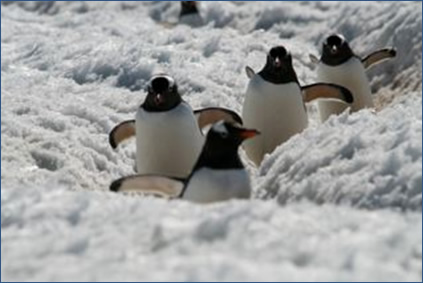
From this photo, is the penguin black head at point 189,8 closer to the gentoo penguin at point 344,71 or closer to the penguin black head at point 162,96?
the gentoo penguin at point 344,71

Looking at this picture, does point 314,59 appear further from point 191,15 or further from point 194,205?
point 194,205

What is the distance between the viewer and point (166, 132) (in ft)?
16.0

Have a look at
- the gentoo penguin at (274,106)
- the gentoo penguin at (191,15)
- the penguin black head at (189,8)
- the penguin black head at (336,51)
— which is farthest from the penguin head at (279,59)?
the penguin black head at (189,8)

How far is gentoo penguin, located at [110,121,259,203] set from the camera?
146 inches

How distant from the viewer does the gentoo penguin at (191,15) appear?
11.1 meters

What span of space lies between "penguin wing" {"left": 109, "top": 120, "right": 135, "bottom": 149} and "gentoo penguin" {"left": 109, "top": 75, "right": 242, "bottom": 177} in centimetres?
19

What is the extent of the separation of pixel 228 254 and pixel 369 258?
1.27 feet

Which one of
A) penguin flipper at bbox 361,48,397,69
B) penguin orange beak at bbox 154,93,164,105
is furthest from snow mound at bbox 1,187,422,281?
penguin flipper at bbox 361,48,397,69

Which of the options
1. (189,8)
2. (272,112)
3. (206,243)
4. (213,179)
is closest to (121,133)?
(272,112)

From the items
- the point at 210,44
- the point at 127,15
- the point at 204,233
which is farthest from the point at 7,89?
the point at 127,15

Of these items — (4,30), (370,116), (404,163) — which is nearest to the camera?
(404,163)

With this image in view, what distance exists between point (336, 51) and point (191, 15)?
4968mm

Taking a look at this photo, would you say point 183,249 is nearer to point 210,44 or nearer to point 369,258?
point 369,258

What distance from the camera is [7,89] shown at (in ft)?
21.4
